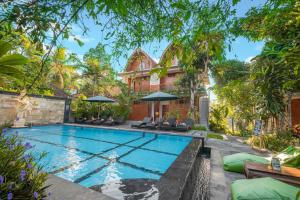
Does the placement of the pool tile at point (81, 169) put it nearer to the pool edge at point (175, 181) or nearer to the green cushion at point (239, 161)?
the pool edge at point (175, 181)

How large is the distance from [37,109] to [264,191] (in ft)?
50.3

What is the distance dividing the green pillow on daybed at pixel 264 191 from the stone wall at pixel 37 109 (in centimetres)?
1335

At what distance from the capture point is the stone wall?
1106cm

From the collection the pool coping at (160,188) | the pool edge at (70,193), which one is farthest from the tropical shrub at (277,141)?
the pool edge at (70,193)

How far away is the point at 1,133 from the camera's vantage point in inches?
77.3

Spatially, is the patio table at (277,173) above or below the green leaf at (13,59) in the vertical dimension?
below

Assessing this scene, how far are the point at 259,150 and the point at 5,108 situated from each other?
1544 centimetres

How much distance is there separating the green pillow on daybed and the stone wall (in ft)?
43.8

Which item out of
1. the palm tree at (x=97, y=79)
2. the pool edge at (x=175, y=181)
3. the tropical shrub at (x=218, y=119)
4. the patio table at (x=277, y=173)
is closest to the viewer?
the pool edge at (x=175, y=181)

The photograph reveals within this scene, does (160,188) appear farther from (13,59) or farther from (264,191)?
(13,59)

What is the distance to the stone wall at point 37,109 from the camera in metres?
11.1

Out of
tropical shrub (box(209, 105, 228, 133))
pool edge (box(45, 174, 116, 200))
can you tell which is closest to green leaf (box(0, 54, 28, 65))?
pool edge (box(45, 174, 116, 200))

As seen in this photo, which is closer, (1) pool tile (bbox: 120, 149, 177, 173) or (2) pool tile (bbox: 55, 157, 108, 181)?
(2) pool tile (bbox: 55, 157, 108, 181)

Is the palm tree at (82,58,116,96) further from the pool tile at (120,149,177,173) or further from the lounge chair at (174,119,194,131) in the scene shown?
the pool tile at (120,149,177,173)
